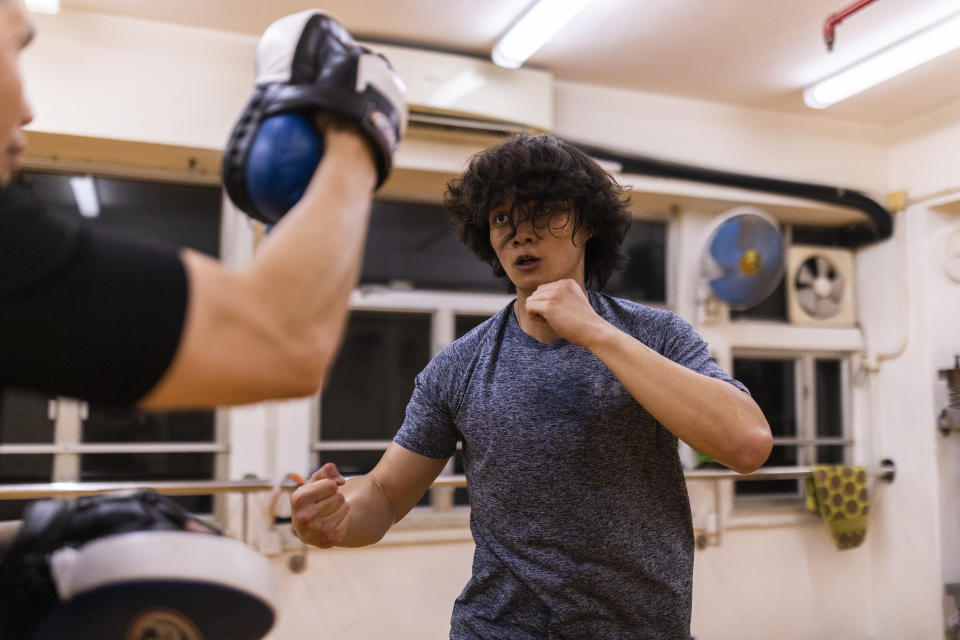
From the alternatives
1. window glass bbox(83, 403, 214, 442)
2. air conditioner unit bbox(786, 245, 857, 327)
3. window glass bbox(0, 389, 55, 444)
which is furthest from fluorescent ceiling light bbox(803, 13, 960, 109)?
window glass bbox(0, 389, 55, 444)

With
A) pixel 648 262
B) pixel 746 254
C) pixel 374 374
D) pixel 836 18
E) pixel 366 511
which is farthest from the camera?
pixel 648 262

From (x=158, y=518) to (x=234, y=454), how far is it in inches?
112

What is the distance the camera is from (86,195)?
3.62 meters

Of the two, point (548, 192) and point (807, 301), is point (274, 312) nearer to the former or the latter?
point (548, 192)

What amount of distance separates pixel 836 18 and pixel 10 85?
333cm

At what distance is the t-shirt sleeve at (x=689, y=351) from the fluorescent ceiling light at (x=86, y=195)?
3.14 meters

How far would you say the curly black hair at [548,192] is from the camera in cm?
158

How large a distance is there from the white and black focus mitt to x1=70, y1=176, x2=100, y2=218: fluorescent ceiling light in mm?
3166

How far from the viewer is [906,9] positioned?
3.27 metres

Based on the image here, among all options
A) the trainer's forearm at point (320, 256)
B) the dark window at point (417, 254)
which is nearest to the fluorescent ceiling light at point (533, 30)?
the dark window at point (417, 254)

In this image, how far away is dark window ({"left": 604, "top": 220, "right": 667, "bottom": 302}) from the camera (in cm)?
455

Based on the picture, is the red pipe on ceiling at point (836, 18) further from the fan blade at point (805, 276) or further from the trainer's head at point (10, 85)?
the trainer's head at point (10, 85)

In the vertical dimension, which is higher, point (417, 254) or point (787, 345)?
point (417, 254)

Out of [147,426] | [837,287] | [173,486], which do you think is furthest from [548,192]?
[837,287]
